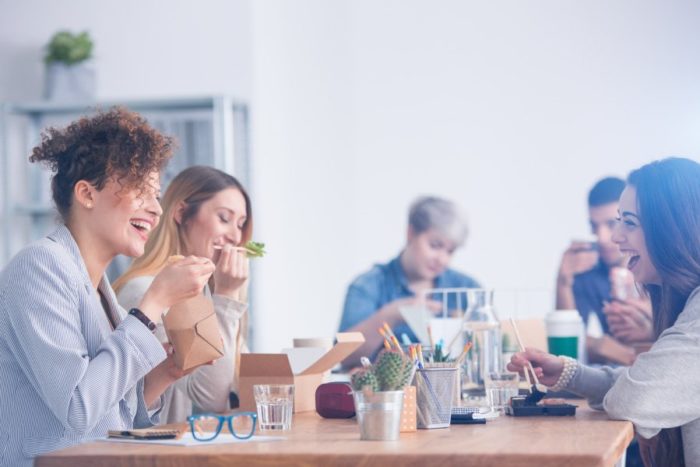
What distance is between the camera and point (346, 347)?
95.9 inches

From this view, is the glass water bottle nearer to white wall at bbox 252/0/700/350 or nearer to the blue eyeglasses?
the blue eyeglasses

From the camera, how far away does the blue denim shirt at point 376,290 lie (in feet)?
15.7

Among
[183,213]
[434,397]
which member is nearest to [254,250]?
[183,213]

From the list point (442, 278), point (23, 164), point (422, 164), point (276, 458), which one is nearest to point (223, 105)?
point (23, 164)

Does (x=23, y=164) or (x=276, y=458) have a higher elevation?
(x=23, y=164)

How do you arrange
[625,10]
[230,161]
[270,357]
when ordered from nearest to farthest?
[270,357] < [230,161] < [625,10]

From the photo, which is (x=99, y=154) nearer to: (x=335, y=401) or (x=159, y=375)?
(x=159, y=375)

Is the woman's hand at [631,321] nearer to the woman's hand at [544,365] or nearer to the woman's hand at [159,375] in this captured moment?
the woman's hand at [544,365]

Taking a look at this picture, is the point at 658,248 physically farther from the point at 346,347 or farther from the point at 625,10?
the point at 625,10

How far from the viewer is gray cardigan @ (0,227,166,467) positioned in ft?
5.82

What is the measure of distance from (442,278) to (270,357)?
9.42 ft

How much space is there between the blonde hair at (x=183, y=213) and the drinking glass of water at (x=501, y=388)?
0.81 m

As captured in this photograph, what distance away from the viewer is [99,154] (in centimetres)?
209

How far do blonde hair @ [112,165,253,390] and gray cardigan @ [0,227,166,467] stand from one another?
94cm
